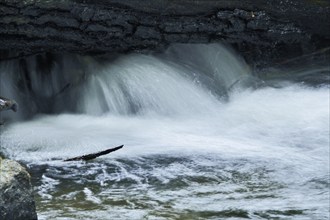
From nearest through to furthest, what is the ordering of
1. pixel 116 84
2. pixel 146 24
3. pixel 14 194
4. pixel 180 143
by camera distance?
pixel 14 194, pixel 180 143, pixel 146 24, pixel 116 84

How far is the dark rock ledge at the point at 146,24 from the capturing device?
5.04 m

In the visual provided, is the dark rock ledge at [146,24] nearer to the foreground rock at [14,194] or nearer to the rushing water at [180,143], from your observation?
the rushing water at [180,143]

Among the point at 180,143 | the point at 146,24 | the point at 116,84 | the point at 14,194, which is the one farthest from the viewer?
the point at 116,84

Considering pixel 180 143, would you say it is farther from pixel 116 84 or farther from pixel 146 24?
pixel 116 84

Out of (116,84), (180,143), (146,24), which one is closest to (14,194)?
(180,143)

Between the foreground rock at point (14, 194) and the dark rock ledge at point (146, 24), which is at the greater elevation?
the dark rock ledge at point (146, 24)

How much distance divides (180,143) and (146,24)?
3.88 feet

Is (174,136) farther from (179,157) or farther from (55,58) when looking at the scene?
(55,58)

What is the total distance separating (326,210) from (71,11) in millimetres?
2741

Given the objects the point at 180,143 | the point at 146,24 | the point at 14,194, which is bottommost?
the point at 14,194

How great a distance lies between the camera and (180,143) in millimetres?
4938

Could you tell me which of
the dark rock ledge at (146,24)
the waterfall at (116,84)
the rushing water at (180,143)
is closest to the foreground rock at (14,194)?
the rushing water at (180,143)

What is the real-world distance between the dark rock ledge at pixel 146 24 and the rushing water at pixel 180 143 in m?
0.48

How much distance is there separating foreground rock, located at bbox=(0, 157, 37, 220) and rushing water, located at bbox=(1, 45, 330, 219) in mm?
564
